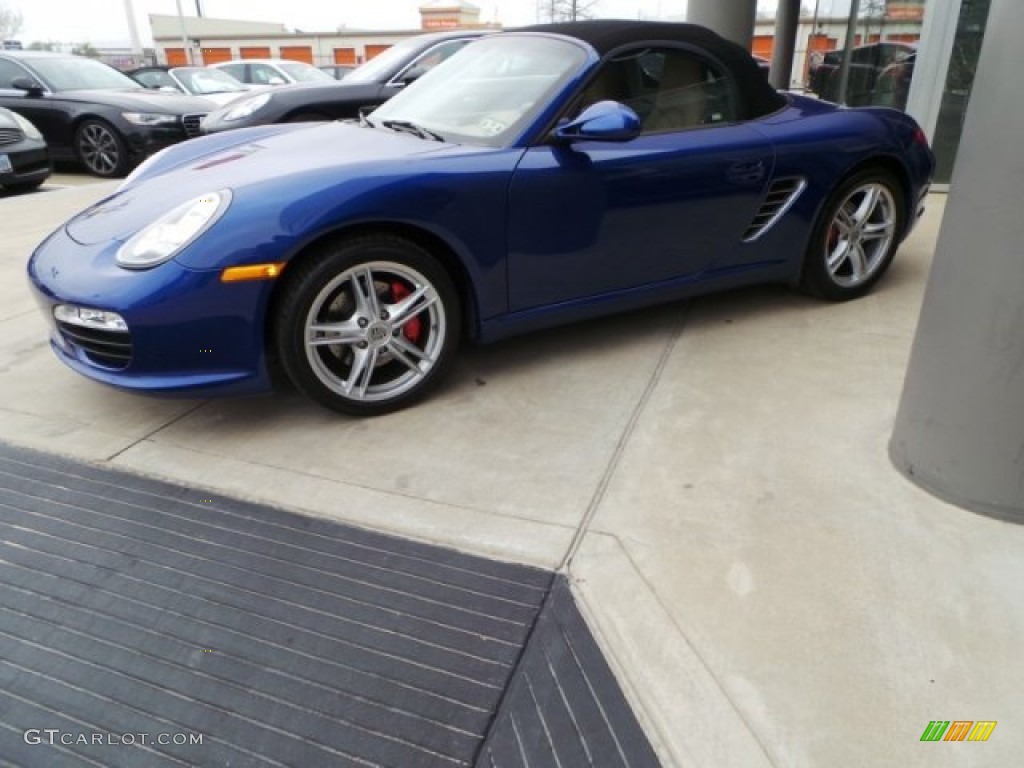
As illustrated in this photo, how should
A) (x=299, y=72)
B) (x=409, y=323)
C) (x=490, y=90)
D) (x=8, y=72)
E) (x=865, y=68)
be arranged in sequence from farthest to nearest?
1. (x=299, y=72)
2. (x=8, y=72)
3. (x=865, y=68)
4. (x=490, y=90)
5. (x=409, y=323)

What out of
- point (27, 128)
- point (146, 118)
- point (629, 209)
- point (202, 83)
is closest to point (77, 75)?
point (146, 118)

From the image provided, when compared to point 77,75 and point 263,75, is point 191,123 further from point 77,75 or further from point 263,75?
point 263,75

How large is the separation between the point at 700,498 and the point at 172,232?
1.97 metres

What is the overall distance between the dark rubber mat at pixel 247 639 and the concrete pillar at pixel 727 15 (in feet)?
26.7

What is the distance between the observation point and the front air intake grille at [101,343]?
250cm

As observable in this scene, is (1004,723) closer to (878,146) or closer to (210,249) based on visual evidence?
(210,249)

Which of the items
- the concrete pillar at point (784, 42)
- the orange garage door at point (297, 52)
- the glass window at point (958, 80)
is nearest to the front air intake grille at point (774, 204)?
the glass window at point (958, 80)

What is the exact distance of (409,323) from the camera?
9.51ft

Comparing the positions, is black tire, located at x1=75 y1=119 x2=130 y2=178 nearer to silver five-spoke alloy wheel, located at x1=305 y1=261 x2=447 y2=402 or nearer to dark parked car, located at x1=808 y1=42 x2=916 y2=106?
silver five-spoke alloy wheel, located at x1=305 y1=261 x2=447 y2=402

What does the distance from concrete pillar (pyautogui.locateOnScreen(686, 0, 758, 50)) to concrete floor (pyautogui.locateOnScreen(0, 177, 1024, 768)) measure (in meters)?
5.97

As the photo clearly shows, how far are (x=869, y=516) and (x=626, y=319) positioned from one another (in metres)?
1.82

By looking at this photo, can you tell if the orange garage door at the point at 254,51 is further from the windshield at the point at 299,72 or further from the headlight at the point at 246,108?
the headlight at the point at 246,108

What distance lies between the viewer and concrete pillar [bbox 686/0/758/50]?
8352 mm

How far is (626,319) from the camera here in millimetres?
3785
